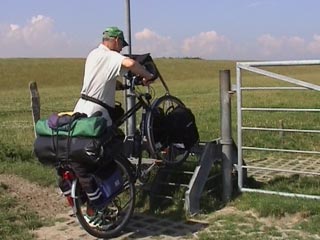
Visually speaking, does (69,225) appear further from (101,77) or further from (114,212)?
(101,77)

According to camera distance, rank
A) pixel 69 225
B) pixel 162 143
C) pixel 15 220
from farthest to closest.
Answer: pixel 162 143 → pixel 15 220 → pixel 69 225

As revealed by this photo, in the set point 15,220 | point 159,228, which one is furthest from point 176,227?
point 15,220

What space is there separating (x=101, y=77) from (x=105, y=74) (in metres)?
0.06

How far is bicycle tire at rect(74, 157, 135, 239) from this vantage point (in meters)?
5.59

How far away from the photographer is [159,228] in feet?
19.7

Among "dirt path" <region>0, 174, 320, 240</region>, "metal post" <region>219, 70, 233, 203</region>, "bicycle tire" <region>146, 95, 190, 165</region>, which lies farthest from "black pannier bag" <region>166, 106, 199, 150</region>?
"dirt path" <region>0, 174, 320, 240</region>

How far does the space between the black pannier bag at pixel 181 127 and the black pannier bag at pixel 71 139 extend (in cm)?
132

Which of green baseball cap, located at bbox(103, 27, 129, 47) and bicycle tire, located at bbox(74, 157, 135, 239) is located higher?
green baseball cap, located at bbox(103, 27, 129, 47)

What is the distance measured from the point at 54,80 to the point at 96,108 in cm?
6414

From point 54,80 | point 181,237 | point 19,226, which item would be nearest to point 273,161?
point 181,237

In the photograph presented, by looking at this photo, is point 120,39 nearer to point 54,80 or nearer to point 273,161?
point 273,161

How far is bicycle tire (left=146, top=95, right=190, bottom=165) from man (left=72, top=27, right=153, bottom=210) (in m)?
0.50

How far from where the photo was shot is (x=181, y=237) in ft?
18.6

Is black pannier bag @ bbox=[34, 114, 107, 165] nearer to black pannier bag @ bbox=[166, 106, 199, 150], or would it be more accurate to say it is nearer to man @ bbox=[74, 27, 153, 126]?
man @ bbox=[74, 27, 153, 126]
